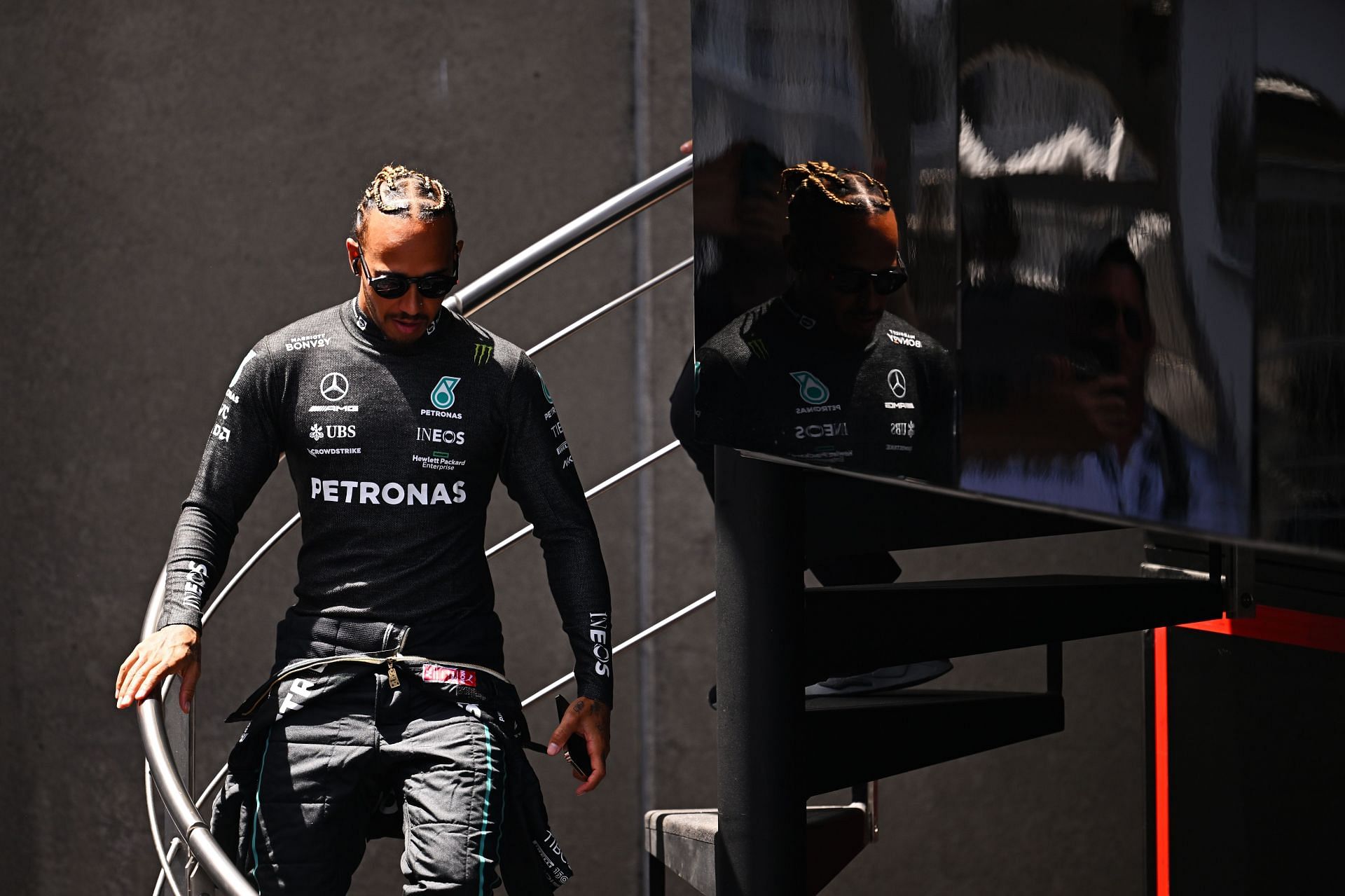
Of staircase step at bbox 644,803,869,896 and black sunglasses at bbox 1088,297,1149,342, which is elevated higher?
black sunglasses at bbox 1088,297,1149,342

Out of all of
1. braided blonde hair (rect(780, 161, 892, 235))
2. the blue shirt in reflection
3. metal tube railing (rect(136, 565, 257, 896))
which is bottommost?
metal tube railing (rect(136, 565, 257, 896))

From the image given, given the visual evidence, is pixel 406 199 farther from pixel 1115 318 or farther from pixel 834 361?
pixel 1115 318

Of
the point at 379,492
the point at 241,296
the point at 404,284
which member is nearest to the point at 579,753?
the point at 379,492

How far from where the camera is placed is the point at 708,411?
1.85 metres

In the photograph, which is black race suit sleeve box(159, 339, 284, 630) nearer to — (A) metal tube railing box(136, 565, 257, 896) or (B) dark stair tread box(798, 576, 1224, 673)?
(A) metal tube railing box(136, 565, 257, 896)

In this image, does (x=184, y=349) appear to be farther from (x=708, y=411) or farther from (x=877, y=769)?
(x=877, y=769)

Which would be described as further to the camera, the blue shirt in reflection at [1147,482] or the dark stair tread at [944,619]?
the dark stair tread at [944,619]

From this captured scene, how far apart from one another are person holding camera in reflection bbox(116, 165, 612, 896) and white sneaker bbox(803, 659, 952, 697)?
0.48 metres

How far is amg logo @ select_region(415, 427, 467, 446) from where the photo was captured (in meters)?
1.81

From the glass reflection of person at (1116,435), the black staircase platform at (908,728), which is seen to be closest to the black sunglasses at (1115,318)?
the glass reflection of person at (1116,435)

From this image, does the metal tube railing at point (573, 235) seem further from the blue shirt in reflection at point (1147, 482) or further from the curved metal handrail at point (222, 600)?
the blue shirt in reflection at point (1147, 482)

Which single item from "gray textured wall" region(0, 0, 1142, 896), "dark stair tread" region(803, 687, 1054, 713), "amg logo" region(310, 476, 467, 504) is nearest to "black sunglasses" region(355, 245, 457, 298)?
"amg logo" region(310, 476, 467, 504)

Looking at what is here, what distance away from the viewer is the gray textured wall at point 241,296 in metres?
3.22

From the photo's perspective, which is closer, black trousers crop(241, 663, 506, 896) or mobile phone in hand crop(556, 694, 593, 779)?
black trousers crop(241, 663, 506, 896)
